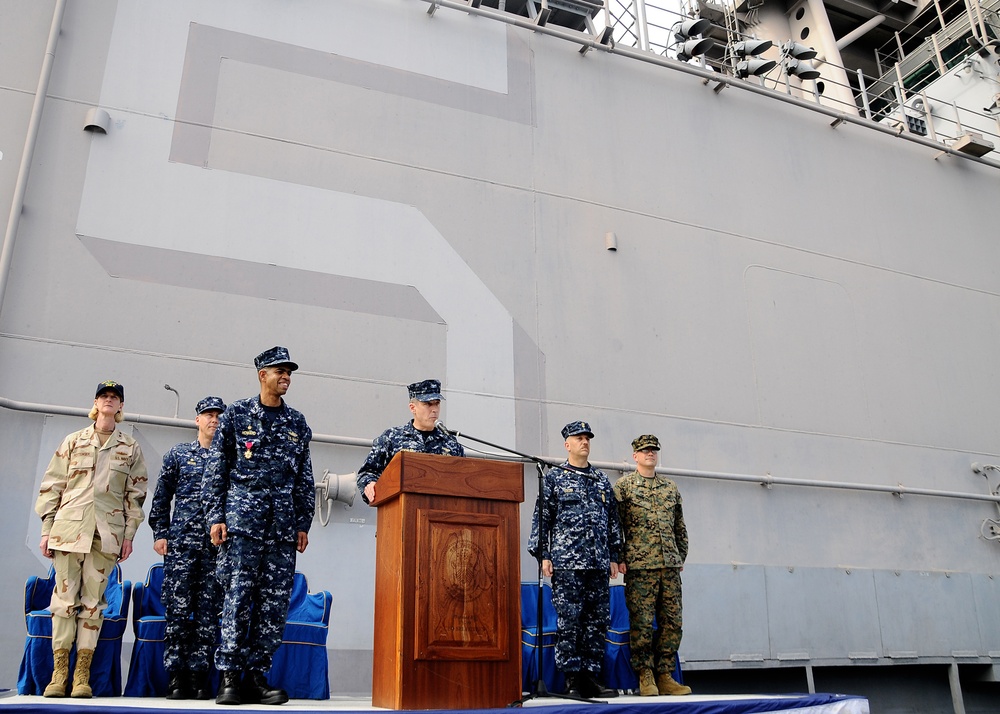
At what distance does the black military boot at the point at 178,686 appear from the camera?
298cm

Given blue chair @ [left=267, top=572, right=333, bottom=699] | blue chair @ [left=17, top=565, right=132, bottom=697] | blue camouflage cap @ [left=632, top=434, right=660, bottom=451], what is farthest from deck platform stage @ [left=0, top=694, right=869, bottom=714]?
blue camouflage cap @ [left=632, top=434, right=660, bottom=451]

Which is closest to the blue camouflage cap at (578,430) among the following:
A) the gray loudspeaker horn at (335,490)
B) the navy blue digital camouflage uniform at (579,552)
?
the navy blue digital camouflage uniform at (579,552)

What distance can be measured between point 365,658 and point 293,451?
184 cm

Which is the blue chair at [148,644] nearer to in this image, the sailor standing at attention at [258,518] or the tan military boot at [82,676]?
the tan military boot at [82,676]

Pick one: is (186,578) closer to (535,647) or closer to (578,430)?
(535,647)

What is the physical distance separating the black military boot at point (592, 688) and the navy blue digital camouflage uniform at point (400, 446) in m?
1.08

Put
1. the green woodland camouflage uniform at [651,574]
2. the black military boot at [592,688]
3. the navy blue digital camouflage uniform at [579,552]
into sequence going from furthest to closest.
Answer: the green woodland camouflage uniform at [651,574] → the navy blue digital camouflage uniform at [579,552] → the black military boot at [592,688]

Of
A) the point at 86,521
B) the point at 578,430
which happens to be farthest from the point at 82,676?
the point at 578,430

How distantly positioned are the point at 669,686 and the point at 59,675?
2480 millimetres

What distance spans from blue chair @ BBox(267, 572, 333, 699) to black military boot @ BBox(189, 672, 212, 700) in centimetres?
42

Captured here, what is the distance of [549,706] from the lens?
2.59m

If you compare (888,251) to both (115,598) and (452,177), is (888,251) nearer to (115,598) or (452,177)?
(452,177)

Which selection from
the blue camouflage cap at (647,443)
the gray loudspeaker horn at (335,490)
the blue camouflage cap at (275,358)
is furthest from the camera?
the gray loudspeaker horn at (335,490)

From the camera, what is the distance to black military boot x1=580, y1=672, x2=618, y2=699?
3441 millimetres
